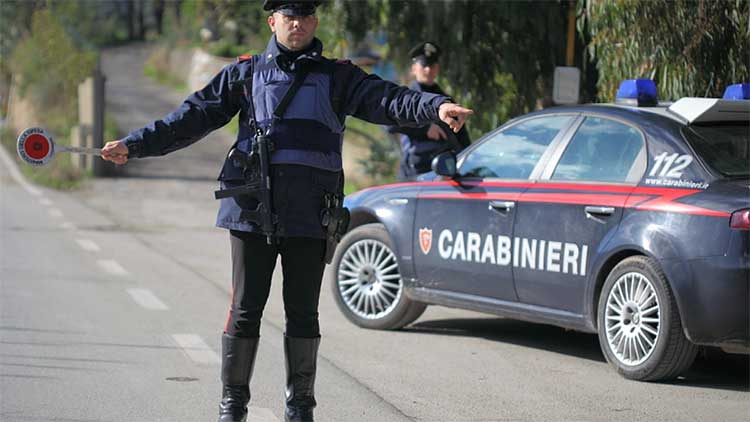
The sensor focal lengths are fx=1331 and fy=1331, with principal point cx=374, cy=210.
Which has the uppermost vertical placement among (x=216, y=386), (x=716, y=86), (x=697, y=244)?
(x=716, y=86)

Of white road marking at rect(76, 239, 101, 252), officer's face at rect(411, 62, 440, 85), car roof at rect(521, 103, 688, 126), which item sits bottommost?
white road marking at rect(76, 239, 101, 252)

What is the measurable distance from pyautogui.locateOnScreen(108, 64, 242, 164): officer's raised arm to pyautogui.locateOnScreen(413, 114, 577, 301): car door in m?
2.88

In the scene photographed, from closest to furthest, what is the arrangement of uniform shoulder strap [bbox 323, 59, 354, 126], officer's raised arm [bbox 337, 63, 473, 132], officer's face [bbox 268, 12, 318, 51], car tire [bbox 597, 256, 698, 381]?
1. officer's raised arm [bbox 337, 63, 473, 132]
2. officer's face [bbox 268, 12, 318, 51]
3. uniform shoulder strap [bbox 323, 59, 354, 126]
4. car tire [bbox 597, 256, 698, 381]

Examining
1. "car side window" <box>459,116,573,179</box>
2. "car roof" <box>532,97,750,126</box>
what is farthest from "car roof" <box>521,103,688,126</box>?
"car side window" <box>459,116,573,179</box>

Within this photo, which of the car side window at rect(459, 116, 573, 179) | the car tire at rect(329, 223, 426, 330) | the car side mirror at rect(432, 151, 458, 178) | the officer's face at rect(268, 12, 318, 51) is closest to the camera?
the officer's face at rect(268, 12, 318, 51)

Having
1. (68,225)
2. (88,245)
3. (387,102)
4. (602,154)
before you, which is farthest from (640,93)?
(68,225)

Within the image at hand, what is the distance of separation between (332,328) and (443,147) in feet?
6.74

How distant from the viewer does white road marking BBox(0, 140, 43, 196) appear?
21.5 metres

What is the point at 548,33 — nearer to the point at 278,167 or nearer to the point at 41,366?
the point at 41,366

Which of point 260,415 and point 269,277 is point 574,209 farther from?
point 269,277

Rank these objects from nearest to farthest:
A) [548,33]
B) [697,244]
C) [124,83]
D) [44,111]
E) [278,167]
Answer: [278,167], [697,244], [548,33], [44,111], [124,83]

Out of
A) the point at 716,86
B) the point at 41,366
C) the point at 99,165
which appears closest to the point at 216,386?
the point at 41,366

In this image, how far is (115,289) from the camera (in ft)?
35.0

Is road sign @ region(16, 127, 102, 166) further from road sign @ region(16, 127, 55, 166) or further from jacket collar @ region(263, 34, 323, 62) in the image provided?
jacket collar @ region(263, 34, 323, 62)
